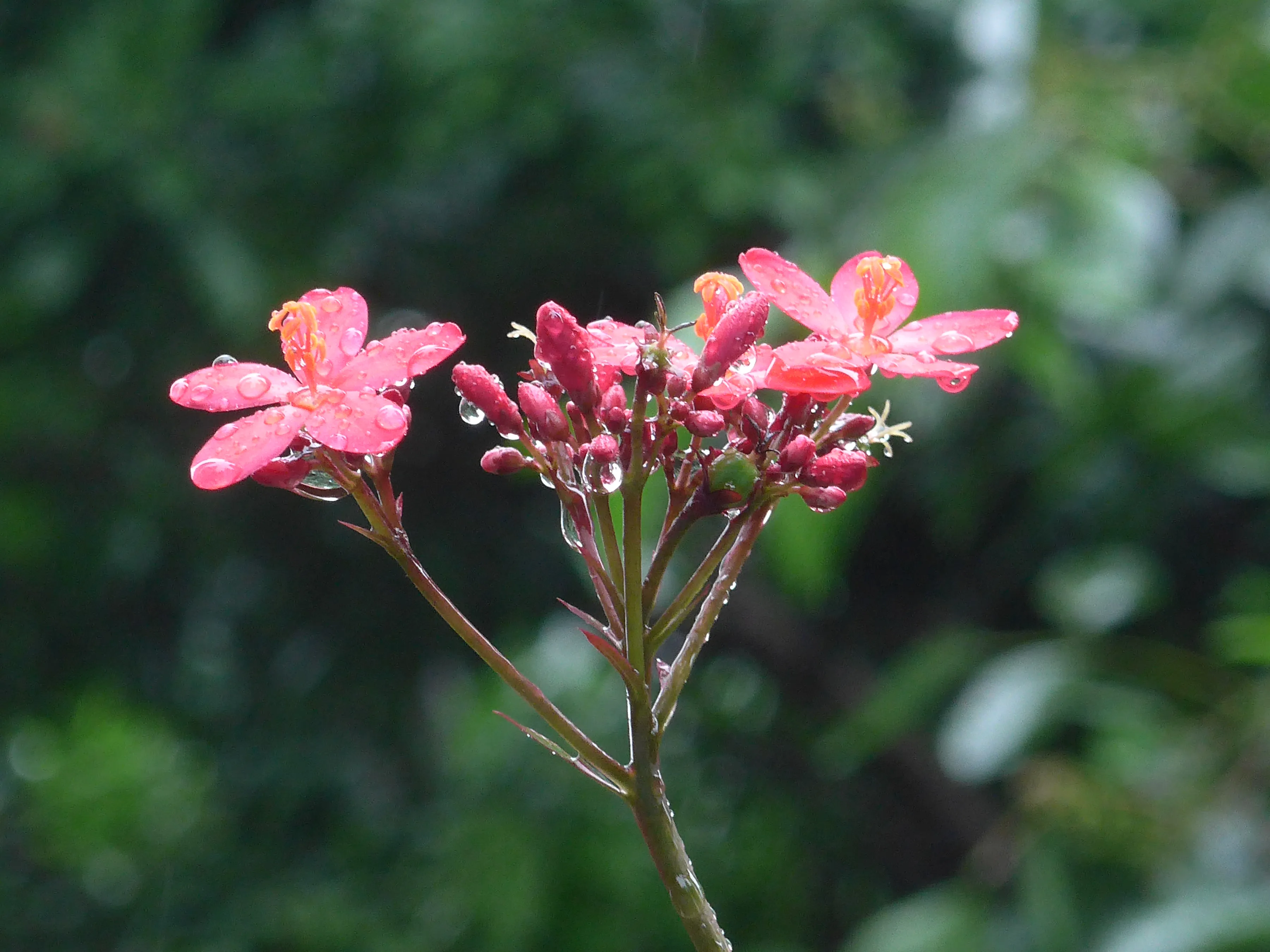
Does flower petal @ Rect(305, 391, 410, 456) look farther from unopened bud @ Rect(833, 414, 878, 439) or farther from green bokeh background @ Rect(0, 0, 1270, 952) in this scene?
green bokeh background @ Rect(0, 0, 1270, 952)

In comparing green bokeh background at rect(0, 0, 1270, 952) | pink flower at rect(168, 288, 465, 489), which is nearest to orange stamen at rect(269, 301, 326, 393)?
pink flower at rect(168, 288, 465, 489)

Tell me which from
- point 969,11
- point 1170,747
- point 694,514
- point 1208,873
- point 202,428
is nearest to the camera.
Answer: point 694,514

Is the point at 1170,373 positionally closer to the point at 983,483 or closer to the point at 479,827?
the point at 983,483

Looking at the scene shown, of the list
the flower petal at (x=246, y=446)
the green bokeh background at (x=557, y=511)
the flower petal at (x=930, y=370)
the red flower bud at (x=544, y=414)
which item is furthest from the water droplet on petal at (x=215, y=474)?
the green bokeh background at (x=557, y=511)

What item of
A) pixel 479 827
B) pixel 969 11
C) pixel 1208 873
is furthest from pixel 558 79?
pixel 1208 873

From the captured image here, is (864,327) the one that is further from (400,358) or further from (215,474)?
(215,474)

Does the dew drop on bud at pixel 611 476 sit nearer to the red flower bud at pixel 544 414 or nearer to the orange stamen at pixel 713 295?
the red flower bud at pixel 544 414

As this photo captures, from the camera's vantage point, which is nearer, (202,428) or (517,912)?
(517,912)

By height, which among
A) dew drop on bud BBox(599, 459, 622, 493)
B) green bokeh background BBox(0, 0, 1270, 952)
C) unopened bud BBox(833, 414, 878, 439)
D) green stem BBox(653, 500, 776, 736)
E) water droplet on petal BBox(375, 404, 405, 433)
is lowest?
green bokeh background BBox(0, 0, 1270, 952)
